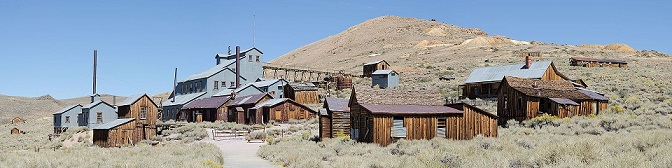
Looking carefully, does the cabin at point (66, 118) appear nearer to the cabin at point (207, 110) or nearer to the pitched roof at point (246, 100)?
the cabin at point (207, 110)

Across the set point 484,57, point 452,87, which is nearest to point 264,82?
point 452,87

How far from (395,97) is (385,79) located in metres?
38.6

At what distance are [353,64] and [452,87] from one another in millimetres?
53307

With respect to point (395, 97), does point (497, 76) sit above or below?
above

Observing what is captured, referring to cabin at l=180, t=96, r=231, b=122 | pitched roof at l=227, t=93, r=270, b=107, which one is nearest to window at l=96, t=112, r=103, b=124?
cabin at l=180, t=96, r=231, b=122

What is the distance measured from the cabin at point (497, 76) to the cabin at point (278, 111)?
14.9 metres

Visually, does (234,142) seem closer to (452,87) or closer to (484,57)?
(452,87)

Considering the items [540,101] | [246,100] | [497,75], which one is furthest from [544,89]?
[246,100]

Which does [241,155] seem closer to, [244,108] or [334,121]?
[334,121]

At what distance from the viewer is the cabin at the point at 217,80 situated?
6488 centimetres

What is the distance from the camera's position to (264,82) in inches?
2576

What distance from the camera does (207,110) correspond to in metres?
55.4

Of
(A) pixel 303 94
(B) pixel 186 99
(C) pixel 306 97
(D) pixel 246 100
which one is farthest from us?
(B) pixel 186 99

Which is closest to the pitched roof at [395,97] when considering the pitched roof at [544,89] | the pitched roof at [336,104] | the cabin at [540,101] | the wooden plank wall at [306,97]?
the pitched roof at [336,104]
